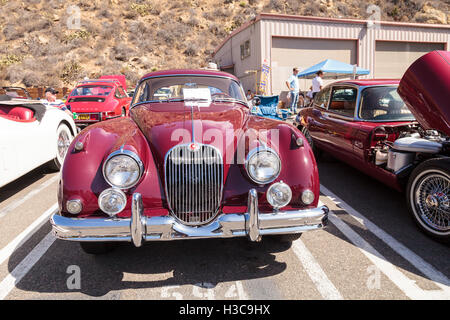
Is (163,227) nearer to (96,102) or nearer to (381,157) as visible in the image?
(381,157)

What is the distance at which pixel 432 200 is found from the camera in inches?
121

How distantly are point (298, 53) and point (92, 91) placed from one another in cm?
1119

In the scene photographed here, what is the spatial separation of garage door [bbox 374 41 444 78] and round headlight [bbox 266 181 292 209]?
1945 cm

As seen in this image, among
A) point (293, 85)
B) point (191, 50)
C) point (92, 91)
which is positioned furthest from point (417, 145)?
point (191, 50)

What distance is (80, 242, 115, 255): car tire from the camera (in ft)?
8.98

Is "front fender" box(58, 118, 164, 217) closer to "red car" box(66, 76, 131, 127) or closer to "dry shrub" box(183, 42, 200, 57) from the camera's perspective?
"red car" box(66, 76, 131, 127)

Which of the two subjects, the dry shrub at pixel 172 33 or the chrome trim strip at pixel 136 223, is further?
the dry shrub at pixel 172 33

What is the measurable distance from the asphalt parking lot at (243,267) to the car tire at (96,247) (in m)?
0.06

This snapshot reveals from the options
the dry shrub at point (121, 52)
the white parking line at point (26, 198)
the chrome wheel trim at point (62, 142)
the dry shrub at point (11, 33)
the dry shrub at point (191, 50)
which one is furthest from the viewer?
the dry shrub at point (191, 50)

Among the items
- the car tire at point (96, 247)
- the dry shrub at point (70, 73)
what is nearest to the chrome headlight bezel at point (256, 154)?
the car tire at point (96, 247)

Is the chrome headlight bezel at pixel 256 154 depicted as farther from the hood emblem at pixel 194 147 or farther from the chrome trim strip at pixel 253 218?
the hood emblem at pixel 194 147

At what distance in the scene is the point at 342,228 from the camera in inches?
132

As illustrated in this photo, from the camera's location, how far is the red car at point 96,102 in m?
9.61
